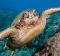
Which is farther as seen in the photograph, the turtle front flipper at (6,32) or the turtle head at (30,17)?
the turtle head at (30,17)

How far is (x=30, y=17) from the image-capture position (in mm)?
4531

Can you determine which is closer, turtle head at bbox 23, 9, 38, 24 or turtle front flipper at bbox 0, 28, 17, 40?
turtle front flipper at bbox 0, 28, 17, 40

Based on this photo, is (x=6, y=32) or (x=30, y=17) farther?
(x=30, y=17)

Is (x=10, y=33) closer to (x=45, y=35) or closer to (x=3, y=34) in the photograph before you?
(x=3, y=34)

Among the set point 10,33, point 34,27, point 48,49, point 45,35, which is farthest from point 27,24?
point 45,35

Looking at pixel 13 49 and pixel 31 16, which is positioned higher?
pixel 31 16

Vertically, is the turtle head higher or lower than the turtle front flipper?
higher

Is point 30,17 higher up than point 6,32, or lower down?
higher up

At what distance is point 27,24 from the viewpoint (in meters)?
4.45

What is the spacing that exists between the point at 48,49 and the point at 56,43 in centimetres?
21

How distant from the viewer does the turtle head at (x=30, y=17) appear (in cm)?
445

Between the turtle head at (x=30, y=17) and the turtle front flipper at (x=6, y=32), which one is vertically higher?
the turtle head at (x=30, y=17)

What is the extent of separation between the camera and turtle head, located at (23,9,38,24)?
445 cm

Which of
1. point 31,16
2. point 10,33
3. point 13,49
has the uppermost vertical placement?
point 31,16
